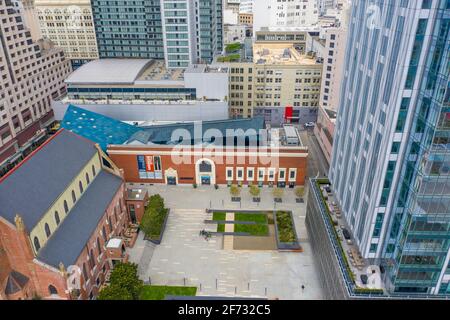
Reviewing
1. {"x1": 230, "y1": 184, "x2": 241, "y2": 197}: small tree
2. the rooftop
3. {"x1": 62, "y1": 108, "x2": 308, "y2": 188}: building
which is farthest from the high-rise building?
{"x1": 230, "y1": 184, "x2": 241, "y2": 197}: small tree

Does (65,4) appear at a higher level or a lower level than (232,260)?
higher

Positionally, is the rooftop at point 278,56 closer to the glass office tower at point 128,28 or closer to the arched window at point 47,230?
the glass office tower at point 128,28

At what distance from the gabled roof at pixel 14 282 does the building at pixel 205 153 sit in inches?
1305

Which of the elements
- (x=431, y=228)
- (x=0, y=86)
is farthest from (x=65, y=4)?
(x=431, y=228)

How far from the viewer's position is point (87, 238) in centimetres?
4944

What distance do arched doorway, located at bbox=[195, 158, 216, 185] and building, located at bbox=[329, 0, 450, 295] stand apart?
33.6 m

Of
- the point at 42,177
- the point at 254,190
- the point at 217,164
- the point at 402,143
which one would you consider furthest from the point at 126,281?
the point at 402,143

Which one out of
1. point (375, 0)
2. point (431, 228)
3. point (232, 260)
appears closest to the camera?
point (431, 228)

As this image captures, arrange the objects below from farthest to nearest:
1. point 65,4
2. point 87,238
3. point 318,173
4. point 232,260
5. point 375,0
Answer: point 65,4
point 318,173
point 232,260
point 87,238
point 375,0

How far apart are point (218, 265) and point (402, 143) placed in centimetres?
3246

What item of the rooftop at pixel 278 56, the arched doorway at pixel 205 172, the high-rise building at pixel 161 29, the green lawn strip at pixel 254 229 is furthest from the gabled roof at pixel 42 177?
the rooftop at pixel 278 56

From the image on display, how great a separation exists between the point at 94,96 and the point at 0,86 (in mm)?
21984

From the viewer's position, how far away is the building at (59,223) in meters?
42.9

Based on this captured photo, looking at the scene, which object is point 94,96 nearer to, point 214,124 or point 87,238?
point 214,124
